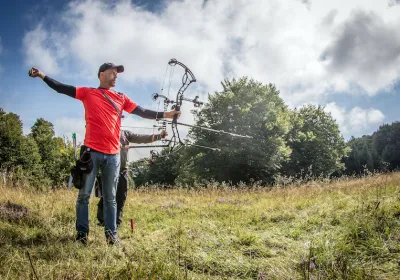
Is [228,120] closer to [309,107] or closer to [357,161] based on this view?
[309,107]

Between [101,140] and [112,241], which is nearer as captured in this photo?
[112,241]

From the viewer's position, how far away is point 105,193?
126 inches

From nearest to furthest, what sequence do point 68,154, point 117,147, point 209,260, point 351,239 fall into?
point 209,260, point 351,239, point 117,147, point 68,154

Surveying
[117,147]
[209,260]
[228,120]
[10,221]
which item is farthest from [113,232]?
[228,120]

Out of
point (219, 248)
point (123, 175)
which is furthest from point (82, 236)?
point (219, 248)

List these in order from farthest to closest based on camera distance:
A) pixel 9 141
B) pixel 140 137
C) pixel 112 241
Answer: pixel 9 141, pixel 140 137, pixel 112 241

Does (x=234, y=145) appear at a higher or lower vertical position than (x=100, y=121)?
higher

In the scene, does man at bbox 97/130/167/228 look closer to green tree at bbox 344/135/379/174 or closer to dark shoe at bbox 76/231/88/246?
dark shoe at bbox 76/231/88/246

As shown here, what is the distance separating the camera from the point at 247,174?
23.6m

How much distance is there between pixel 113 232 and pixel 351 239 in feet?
8.88

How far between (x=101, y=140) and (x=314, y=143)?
31.2 meters

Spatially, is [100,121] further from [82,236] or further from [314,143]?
[314,143]

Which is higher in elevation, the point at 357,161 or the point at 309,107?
the point at 309,107

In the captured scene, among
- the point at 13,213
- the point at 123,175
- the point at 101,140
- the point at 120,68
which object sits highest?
the point at 120,68
